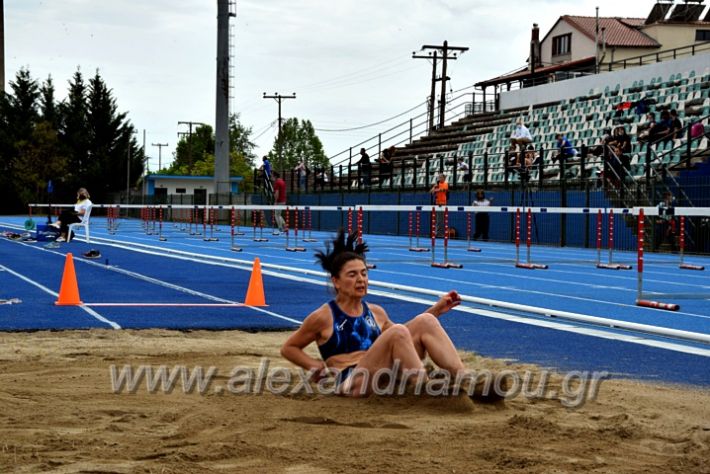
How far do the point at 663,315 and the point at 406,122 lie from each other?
131 feet

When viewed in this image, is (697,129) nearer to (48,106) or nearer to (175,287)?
(175,287)

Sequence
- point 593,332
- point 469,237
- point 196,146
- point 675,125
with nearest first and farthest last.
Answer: point 593,332
point 675,125
point 469,237
point 196,146

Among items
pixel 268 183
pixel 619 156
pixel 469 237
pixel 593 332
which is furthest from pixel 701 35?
pixel 593 332

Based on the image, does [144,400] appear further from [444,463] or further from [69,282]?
[69,282]

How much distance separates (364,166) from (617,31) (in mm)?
38887

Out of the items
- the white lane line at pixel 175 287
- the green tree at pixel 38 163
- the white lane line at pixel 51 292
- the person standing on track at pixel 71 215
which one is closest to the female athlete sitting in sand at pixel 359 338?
the white lane line at pixel 51 292

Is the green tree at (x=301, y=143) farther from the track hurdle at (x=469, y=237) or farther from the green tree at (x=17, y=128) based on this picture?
the track hurdle at (x=469, y=237)

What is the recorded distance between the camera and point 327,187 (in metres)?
47.9

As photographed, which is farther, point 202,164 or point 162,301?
point 202,164

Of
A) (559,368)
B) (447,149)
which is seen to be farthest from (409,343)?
(447,149)

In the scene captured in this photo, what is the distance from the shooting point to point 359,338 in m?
6.66

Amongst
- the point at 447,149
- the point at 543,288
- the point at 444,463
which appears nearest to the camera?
the point at 444,463

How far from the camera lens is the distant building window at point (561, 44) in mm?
79562

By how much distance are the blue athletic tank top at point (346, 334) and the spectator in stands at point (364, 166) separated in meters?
36.6
